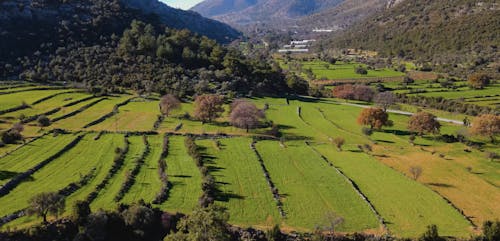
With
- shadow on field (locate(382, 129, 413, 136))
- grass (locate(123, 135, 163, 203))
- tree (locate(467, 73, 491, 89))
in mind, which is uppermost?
tree (locate(467, 73, 491, 89))

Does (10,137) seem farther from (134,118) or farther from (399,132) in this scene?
(399,132)

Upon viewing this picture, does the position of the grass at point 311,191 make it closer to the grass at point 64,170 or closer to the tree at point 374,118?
the tree at point 374,118

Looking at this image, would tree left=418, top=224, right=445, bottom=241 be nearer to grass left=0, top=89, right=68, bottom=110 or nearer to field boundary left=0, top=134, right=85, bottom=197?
field boundary left=0, top=134, right=85, bottom=197

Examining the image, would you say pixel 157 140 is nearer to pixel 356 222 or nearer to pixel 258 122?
pixel 258 122

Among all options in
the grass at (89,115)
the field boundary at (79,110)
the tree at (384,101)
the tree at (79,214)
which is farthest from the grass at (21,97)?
the tree at (384,101)

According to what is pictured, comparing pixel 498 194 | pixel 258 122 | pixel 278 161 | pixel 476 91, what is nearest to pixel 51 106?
pixel 258 122

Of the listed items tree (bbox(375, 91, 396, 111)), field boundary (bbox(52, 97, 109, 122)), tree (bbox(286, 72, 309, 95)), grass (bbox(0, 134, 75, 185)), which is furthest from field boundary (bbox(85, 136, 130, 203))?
tree (bbox(286, 72, 309, 95))

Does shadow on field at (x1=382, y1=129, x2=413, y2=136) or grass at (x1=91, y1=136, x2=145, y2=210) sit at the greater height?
shadow on field at (x1=382, y1=129, x2=413, y2=136)

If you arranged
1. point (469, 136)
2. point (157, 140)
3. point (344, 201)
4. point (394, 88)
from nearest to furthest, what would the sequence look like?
point (344, 201), point (157, 140), point (469, 136), point (394, 88)
